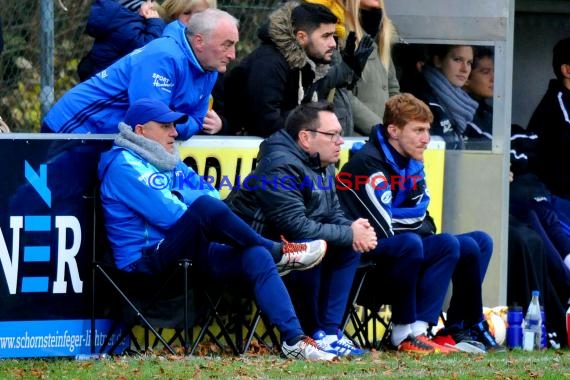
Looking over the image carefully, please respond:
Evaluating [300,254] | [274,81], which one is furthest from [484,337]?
[274,81]

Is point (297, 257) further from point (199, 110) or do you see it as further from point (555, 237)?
point (555, 237)

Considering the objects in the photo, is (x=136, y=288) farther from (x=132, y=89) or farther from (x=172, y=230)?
(x=132, y=89)

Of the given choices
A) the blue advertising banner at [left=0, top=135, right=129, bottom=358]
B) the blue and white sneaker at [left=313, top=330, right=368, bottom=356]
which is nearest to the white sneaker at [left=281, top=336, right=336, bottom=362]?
the blue and white sneaker at [left=313, top=330, right=368, bottom=356]

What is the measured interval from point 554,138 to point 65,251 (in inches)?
175

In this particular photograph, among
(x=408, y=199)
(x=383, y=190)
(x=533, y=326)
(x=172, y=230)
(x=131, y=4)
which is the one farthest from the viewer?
(x=533, y=326)

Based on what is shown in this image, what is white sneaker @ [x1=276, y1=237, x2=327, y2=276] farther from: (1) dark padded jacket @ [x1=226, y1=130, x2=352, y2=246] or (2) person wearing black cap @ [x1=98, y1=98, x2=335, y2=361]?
(1) dark padded jacket @ [x1=226, y1=130, x2=352, y2=246]

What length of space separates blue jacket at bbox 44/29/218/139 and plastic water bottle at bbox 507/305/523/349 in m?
2.48

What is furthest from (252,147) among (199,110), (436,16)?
(436,16)

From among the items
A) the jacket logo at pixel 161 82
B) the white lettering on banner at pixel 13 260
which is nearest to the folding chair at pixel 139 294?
the white lettering on banner at pixel 13 260

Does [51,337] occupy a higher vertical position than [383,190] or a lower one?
lower

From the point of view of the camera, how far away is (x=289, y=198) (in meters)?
9.17

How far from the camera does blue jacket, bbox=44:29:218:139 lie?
9.39 metres

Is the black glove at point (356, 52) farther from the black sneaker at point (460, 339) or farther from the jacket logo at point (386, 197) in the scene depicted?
the black sneaker at point (460, 339)

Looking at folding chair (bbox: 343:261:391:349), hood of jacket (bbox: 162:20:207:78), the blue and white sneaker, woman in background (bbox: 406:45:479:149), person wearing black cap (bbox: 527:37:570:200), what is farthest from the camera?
person wearing black cap (bbox: 527:37:570:200)
